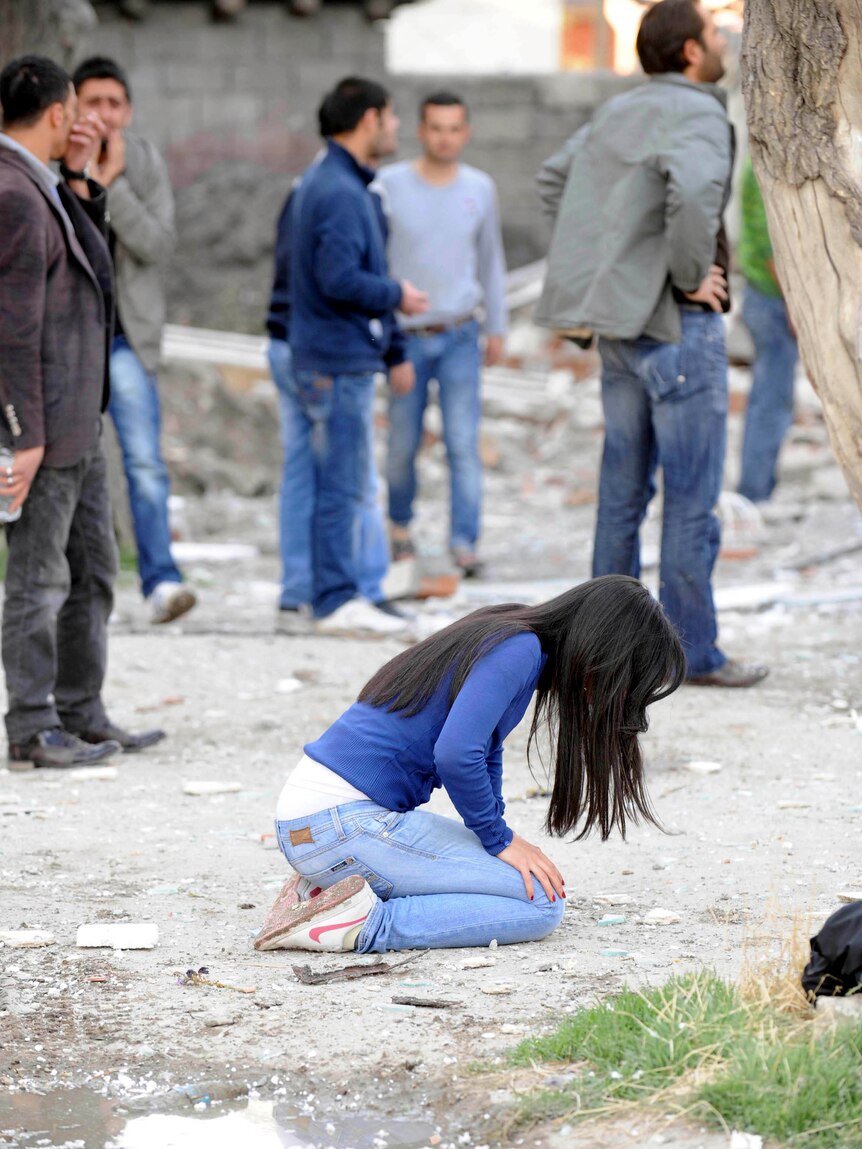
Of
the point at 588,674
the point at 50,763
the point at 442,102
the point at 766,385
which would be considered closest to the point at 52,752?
the point at 50,763

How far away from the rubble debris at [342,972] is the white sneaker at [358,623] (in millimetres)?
3536

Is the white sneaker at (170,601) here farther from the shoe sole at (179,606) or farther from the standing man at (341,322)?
the standing man at (341,322)

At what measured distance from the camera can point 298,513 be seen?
24.4 feet

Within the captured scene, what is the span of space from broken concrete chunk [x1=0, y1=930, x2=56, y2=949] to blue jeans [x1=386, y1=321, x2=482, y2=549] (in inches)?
192

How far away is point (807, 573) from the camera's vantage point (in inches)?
334

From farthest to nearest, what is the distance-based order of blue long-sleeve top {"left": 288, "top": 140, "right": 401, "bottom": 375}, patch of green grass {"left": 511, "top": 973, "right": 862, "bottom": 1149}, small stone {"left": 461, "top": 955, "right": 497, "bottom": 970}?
blue long-sleeve top {"left": 288, "top": 140, "right": 401, "bottom": 375} < small stone {"left": 461, "top": 955, "right": 497, "bottom": 970} < patch of green grass {"left": 511, "top": 973, "right": 862, "bottom": 1149}

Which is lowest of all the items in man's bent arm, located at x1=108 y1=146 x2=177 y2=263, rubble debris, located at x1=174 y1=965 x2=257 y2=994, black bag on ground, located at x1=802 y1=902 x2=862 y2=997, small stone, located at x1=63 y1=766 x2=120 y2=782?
small stone, located at x1=63 y1=766 x2=120 y2=782

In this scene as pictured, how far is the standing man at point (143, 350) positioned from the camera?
7.00 metres

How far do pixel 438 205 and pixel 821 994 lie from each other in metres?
6.00

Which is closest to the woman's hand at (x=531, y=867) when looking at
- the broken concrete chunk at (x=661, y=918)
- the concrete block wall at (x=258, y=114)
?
the broken concrete chunk at (x=661, y=918)

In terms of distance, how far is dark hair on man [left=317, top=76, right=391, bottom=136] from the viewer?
6844mm

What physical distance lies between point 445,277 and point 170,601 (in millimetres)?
2386

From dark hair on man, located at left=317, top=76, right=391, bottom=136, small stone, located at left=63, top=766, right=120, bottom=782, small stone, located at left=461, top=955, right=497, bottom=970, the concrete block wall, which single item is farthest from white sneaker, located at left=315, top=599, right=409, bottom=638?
the concrete block wall

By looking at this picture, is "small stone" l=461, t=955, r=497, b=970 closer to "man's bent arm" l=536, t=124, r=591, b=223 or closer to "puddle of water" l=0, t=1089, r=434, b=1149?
"puddle of water" l=0, t=1089, r=434, b=1149
